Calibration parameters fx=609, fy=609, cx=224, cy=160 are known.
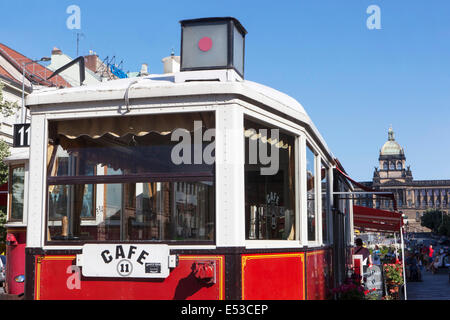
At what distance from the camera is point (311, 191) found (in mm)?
7062

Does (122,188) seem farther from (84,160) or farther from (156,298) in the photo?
(156,298)

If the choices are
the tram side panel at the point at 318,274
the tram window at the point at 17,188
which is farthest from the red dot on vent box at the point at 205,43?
the tram window at the point at 17,188

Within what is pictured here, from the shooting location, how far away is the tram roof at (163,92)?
555 cm

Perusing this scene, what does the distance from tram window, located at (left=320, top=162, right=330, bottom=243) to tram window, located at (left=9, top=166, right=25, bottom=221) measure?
168 inches

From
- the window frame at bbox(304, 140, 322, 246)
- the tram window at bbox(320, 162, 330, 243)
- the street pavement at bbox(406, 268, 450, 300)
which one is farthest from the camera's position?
the street pavement at bbox(406, 268, 450, 300)

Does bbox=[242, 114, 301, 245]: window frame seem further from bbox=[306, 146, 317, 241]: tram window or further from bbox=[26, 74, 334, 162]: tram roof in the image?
bbox=[306, 146, 317, 241]: tram window

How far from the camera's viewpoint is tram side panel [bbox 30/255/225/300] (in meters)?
5.36

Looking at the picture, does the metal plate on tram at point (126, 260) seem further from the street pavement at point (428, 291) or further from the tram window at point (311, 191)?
the street pavement at point (428, 291)

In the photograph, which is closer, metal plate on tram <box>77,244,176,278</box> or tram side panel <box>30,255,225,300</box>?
tram side panel <box>30,255,225,300</box>

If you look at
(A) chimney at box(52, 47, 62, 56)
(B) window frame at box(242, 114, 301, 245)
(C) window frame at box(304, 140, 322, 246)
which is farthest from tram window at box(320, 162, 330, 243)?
(A) chimney at box(52, 47, 62, 56)

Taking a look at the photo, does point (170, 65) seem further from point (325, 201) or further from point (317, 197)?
point (325, 201)

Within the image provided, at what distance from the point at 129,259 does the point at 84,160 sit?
44.0 inches

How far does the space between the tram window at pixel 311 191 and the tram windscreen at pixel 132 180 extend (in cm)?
166

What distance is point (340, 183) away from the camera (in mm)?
11164
